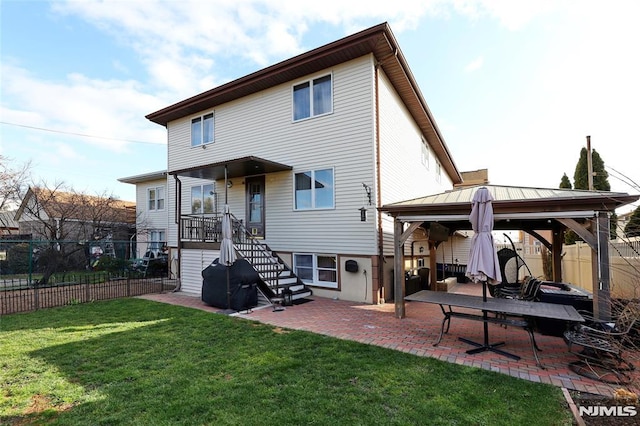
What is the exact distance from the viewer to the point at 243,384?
155 inches

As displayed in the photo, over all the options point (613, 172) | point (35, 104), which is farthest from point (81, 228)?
point (613, 172)

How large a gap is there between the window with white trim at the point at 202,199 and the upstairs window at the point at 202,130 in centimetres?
203

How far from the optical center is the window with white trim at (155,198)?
61.6ft

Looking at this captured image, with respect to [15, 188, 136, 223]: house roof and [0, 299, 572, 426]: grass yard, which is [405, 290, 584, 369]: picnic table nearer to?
[0, 299, 572, 426]: grass yard

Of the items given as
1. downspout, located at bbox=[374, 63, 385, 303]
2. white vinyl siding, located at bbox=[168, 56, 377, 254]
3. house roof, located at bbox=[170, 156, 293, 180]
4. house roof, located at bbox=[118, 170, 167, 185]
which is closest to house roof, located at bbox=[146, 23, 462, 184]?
white vinyl siding, located at bbox=[168, 56, 377, 254]

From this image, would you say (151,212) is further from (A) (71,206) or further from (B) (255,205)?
(B) (255,205)

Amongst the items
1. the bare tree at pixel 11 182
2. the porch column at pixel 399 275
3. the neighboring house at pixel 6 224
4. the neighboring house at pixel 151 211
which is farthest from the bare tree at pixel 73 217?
the porch column at pixel 399 275

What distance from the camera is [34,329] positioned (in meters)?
6.55

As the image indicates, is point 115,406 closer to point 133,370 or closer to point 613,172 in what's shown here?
point 133,370

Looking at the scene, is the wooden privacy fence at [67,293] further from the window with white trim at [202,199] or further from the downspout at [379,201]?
the downspout at [379,201]

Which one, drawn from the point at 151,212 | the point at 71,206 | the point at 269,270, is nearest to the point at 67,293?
the point at 269,270

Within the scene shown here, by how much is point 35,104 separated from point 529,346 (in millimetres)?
20421
